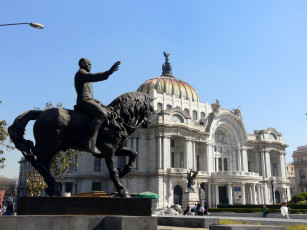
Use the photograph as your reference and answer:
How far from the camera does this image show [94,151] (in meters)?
7.61

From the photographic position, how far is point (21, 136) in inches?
299

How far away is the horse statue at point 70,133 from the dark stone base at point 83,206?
18.4 inches

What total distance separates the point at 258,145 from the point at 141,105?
59.7m

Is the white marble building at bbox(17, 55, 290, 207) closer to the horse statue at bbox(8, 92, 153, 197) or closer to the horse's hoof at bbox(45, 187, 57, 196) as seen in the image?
the horse statue at bbox(8, 92, 153, 197)

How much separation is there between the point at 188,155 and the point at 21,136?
4578cm

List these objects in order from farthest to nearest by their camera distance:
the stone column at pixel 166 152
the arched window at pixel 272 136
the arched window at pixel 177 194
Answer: the arched window at pixel 272 136, the arched window at pixel 177 194, the stone column at pixel 166 152

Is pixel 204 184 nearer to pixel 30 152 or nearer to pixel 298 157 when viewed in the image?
pixel 298 157

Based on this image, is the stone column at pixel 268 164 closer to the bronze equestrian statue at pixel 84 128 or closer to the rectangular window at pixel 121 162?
the rectangular window at pixel 121 162

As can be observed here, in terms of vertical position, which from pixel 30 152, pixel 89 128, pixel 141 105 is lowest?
pixel 30 152

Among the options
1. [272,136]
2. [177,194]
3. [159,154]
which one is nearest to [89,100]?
[159,154]

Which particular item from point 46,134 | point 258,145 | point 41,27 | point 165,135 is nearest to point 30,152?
point 46,134

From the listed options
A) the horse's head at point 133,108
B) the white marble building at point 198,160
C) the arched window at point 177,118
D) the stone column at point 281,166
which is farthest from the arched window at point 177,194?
the horse's head at point 133,108

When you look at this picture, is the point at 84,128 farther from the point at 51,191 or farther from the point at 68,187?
the point at 68,187

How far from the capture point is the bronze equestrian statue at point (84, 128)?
7492mm
